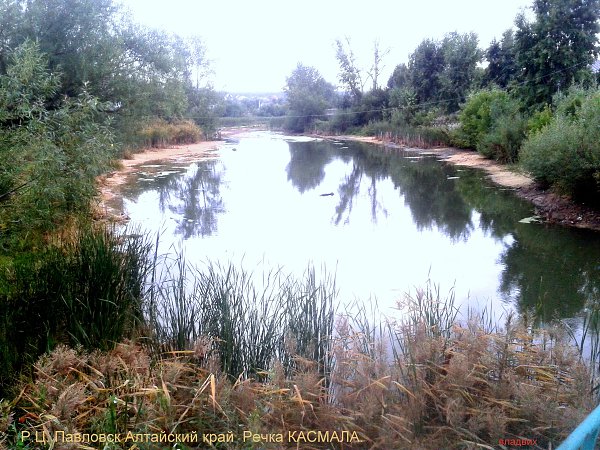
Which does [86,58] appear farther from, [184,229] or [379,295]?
[379,295]

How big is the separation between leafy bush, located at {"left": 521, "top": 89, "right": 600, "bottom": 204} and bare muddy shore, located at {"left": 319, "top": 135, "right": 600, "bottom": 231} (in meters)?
0.29

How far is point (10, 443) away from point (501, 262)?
6.94 metres

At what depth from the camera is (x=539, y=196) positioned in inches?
518

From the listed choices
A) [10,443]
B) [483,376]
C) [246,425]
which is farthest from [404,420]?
[10,443]

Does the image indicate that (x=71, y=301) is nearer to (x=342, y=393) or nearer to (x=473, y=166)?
(x=342, y=393)

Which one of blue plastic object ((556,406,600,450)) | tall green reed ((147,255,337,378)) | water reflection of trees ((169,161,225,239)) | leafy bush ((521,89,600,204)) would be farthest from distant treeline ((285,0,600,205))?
blue plastic object ((556,406,600,450))

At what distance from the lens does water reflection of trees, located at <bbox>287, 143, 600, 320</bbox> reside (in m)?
6.81

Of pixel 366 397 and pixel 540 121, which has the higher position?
pixel 540 121

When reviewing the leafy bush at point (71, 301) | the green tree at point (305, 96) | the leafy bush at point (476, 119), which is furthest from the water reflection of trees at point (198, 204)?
the green tree at point (305, 96)

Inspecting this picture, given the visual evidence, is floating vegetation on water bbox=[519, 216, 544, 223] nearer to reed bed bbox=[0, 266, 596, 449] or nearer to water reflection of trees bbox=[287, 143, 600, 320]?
water reflection of trees bbox=[287, 143, 600, 320]

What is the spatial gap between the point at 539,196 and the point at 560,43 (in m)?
9.88

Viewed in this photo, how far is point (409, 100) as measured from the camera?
36156 mm

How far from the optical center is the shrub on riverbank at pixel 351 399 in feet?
8.50

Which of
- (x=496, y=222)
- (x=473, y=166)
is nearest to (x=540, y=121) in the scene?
(x=473, y=166)
